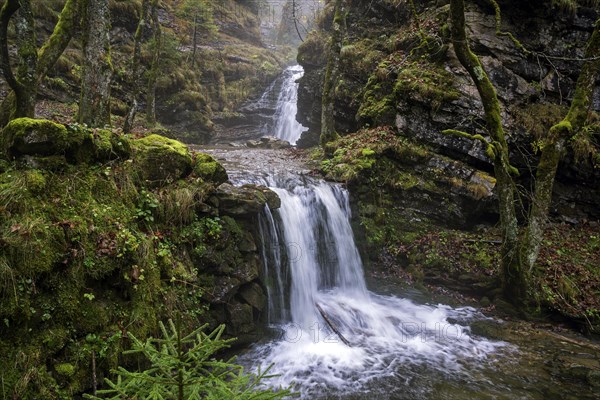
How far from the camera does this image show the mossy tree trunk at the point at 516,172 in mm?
8016

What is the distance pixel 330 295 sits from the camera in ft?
30.1

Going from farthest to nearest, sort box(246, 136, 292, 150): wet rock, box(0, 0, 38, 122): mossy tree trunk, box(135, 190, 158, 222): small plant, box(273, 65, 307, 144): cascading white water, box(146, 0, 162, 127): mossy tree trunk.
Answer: box(273, 65, 307, 144): cascading white water < box(246, 136, 292, 150): wet rock < box(146, 0, 162, 127): mossy tree trunk < box(0, 0, 38, 122): mossy tree trunk < box(135, 190, 158, 222): small plant

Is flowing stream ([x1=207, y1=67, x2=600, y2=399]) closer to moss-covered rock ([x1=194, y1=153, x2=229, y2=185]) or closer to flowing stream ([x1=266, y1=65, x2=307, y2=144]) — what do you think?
moss-covered rock ([x1=194, y1=153, x2=229, y2=185])

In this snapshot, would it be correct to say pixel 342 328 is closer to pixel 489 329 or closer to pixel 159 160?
pixel 489 329

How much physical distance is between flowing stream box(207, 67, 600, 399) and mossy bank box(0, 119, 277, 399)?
1221mm

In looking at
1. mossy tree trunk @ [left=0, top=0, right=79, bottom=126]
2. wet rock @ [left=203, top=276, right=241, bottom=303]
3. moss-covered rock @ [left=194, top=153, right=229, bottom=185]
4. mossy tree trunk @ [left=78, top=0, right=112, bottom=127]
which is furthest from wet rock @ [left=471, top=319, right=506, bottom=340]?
mossy tree trunk @ [left=0, top=0, right=79, bottom=126]

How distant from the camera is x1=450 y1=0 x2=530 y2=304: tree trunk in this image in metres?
7.67

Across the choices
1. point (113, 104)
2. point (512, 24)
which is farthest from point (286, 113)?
point (512, 24)

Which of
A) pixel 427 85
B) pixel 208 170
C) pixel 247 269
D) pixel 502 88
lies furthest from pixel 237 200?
pixel 502 88

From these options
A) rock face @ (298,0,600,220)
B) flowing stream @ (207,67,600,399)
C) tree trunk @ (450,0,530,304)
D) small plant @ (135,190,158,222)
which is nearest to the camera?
small plant @ (135,190,158,222)

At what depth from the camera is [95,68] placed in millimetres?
7215

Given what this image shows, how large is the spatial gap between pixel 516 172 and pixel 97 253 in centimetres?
909

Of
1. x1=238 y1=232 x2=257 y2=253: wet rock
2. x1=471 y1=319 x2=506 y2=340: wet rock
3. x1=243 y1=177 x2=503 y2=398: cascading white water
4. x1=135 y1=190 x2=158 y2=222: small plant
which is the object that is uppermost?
x1=135 y1=190 x2=158 y2=222: small plant

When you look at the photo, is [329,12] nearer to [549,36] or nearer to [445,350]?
[549,36]
